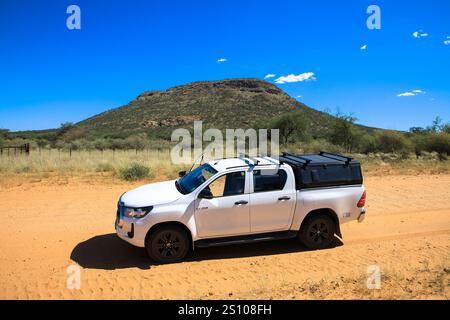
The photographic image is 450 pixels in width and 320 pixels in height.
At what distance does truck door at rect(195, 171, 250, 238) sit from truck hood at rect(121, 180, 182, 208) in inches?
21.9

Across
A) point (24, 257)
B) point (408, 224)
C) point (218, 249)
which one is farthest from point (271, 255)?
point (24, 257)

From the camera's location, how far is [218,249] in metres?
7.38

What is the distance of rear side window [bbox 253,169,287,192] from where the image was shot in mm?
7020

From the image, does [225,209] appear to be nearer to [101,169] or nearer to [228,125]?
[101,169]

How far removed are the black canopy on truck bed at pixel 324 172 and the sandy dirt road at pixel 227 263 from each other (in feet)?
4.39

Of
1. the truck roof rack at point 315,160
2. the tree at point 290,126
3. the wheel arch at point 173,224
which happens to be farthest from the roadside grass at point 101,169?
the tree at point 290,126

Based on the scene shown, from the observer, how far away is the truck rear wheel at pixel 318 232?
285 inches

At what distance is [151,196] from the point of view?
22.3 ft

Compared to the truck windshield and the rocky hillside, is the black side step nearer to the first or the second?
the truck windshield

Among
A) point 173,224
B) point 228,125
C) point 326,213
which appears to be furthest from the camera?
point 228,125

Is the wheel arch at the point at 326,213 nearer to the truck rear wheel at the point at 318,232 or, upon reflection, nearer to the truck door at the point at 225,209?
the truck rear wheel at the point at 318,232

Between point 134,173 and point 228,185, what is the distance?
977 cm

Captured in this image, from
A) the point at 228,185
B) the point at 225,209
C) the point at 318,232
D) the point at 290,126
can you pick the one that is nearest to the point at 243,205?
the point at 225,209

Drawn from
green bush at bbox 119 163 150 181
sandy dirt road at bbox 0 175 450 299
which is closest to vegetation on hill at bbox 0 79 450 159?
green bush at bbox 119 163 150 181
